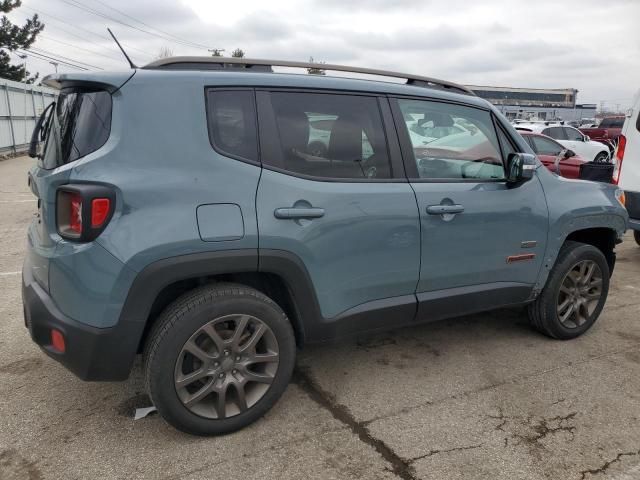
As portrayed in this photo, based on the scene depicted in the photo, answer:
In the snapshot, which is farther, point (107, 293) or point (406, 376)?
point (406, 376)

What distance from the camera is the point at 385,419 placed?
2.86 m

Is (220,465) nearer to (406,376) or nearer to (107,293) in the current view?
(107,293)

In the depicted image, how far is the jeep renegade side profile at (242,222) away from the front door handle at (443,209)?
0.05 feet

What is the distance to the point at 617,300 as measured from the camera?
500 centimetres

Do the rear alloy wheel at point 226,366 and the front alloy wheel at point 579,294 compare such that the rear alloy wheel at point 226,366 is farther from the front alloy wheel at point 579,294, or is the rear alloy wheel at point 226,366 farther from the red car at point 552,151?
the red car at point 552,151

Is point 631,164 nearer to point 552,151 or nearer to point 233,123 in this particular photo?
point 552,151

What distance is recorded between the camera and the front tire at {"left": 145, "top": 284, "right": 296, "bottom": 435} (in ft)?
8.04

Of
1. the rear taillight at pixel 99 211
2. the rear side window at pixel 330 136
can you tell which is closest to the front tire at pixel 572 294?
the rear side window at pixel 330 136

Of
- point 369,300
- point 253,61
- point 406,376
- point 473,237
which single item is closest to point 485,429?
point 406,376

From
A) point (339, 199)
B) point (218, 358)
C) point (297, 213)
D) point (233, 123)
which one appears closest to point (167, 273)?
point (218, 358)

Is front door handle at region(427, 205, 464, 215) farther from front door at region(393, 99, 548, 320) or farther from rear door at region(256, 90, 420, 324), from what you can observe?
rear door at region(256, 90, 420, 324)

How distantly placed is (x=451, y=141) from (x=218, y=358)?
2061 millimetres

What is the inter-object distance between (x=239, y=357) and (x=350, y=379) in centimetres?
94

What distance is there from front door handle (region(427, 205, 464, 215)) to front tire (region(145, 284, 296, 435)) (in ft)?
3.55
